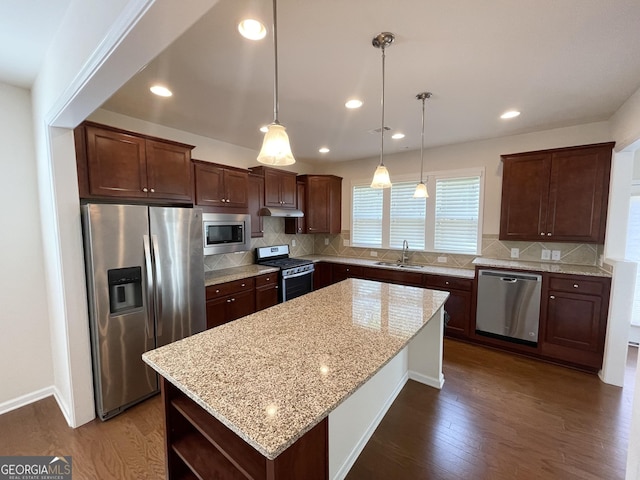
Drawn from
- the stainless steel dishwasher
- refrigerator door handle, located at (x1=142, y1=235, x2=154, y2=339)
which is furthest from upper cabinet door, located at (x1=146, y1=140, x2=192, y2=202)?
the stainless steel dishwasher

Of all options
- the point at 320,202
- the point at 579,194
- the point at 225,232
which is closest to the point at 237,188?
the point at 225,232

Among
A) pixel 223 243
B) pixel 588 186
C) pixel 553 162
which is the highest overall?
pixel 553 162

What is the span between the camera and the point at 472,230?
3.78 meters

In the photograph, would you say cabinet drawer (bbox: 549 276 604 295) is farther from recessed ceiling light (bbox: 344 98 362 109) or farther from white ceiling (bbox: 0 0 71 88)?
white ceiling (bbox: 0 0 71 88)

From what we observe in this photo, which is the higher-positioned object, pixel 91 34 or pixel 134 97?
pixel 134 97

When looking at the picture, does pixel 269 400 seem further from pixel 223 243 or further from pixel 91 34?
pixel 223 243

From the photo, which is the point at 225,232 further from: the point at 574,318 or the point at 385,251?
the point at 574,318

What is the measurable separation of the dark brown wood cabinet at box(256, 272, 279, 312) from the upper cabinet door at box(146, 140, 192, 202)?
135cm

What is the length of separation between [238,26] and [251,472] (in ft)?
6.95

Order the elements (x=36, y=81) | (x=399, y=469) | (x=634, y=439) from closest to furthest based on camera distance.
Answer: (x=634, y=439) → (x=399, y=469) → (x=36, y=81)

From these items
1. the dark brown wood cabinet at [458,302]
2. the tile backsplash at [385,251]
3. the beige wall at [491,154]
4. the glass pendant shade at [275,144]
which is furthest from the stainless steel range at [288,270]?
the glass pendant shade at [275,144]

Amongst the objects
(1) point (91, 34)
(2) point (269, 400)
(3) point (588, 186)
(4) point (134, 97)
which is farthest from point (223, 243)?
(3) point (588, 186)

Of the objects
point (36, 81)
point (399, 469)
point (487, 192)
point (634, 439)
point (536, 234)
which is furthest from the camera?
point (487, 192)

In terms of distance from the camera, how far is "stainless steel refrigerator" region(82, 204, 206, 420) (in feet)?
6.59
